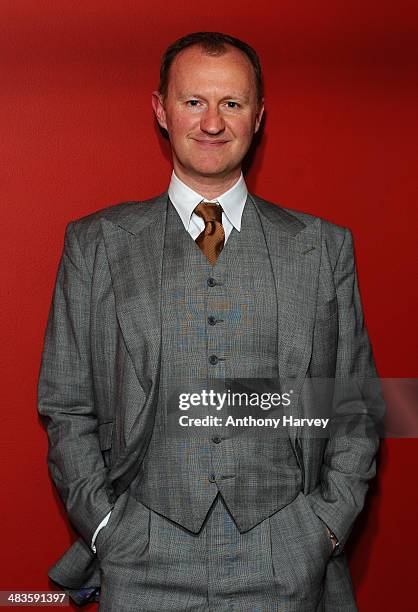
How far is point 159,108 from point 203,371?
0.66m

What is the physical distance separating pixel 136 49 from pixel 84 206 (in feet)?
1.34

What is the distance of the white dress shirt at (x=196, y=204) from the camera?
7.34 ft

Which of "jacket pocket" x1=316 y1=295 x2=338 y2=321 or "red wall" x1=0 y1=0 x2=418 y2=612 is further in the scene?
"red wall" x1=0 y1=0 x2=418 y2=612

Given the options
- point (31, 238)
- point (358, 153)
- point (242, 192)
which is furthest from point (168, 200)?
point (358, 153)

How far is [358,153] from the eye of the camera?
250 cm

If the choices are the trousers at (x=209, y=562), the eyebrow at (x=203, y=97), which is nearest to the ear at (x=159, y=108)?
the eyebrow at (x=203, y=97)

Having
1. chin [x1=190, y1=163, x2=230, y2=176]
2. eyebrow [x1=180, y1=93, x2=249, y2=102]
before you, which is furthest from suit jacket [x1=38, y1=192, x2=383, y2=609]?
eyebrow [x1=180, y1=93, x2=249, y2=102]

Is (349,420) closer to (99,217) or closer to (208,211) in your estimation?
(208,211)

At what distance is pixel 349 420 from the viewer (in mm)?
2371

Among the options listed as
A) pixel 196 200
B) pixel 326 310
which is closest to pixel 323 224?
pixel 326 310

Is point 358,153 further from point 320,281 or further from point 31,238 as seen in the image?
point 31,238

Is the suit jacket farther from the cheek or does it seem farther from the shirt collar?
the cheek

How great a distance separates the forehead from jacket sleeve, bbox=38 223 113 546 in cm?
46

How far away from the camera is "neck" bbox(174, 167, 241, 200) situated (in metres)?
2.27
